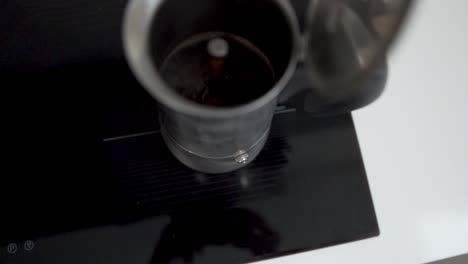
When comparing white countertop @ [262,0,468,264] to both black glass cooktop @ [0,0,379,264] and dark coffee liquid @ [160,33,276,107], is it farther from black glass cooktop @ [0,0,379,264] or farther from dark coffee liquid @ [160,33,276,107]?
dark coffee liquid @ [160,33,276,107]

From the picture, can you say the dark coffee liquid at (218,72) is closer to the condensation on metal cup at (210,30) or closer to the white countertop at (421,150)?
the condensation on metal cup at (210,30)

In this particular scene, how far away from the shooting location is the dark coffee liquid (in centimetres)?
40

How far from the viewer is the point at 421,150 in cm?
47

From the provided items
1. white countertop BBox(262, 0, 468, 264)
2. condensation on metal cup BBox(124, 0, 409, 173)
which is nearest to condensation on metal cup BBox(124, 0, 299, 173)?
condensation on metal cup BBox(124, 0, 409, 173)

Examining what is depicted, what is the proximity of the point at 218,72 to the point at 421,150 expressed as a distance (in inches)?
8.5

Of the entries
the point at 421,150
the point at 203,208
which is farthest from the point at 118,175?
the point at 421,150

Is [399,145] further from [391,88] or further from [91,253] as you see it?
[91,253]

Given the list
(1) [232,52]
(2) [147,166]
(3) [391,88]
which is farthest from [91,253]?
(3) [391,88]

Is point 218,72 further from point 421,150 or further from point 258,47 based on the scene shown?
point 421,150

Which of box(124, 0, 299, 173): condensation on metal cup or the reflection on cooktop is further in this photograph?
the reflection on cooktop

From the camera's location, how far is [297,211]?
45 centimetres

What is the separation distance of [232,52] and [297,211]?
0.15 metres

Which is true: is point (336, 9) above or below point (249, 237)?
above

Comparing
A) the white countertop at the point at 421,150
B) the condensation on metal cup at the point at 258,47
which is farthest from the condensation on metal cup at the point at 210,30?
the white countertop at the point at 421,150
